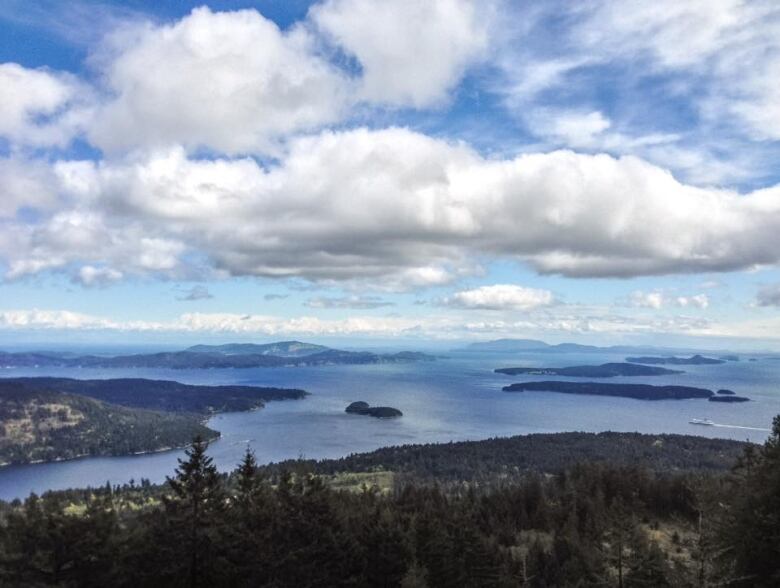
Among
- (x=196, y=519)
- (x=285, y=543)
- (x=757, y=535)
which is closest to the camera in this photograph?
(x=757, y=535)

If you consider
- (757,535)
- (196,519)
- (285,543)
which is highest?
(196,519)

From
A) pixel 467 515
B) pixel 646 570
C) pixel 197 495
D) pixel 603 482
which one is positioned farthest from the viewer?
pixel 603 482

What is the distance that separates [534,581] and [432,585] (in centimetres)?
3284

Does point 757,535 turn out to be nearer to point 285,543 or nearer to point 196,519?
point 285,543

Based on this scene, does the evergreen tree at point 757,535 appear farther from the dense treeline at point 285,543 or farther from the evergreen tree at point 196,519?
the evergreen tree at point 196,519

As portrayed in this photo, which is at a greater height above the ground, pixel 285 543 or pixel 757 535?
pixel 757 535

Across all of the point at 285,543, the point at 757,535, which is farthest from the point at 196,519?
the point at 757,535

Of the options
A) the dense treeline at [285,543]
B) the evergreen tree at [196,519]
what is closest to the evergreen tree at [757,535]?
the dense treeline at [285,543]

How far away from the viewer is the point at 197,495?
139 ft

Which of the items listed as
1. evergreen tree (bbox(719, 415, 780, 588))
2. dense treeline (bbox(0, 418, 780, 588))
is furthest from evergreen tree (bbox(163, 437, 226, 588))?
evergreen tree (bbox(719, 415, 780, 588))

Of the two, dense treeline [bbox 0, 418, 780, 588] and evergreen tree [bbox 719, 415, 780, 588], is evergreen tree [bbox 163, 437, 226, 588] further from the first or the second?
evergreen tree [bbox 719, 415, 780, 588]

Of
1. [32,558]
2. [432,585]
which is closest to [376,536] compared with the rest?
[432,585]

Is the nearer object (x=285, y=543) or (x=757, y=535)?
(x=757, y=535)

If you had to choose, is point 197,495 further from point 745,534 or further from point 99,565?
point 745,534
